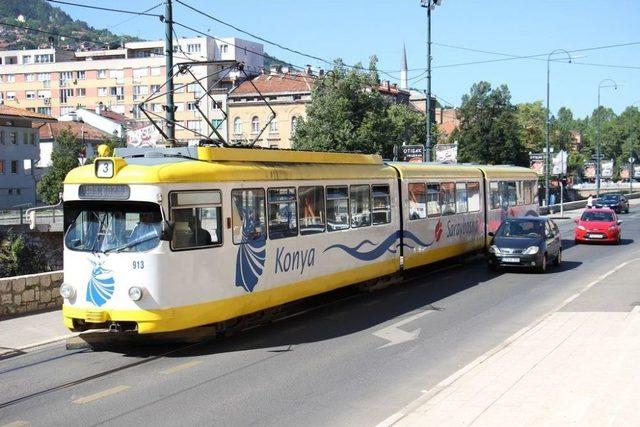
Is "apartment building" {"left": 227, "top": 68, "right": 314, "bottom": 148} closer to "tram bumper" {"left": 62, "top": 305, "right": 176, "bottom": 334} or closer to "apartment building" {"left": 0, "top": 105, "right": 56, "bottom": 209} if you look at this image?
"apartment building" {"left": 0, "top": 105, "right": 56, "bottom": 209}

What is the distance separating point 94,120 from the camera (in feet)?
304

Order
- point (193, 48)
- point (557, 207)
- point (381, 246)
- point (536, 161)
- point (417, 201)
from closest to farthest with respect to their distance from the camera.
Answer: point (381, 246)
point (417, 201)
point (536, 161)
point (557, 207)
point (193, 48)

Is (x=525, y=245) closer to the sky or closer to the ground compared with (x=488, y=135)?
closer to the ground

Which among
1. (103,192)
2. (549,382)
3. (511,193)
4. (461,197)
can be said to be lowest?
(549,382)

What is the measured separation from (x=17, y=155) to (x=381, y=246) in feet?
188

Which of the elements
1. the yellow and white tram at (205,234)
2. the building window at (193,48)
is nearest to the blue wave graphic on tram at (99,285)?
the yellow and white tram at (205,234)

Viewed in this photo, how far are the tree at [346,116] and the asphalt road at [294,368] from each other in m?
25.7

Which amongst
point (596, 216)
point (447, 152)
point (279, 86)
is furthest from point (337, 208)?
point (279, 86)

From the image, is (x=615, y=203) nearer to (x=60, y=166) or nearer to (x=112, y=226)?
(x=60, y=166)

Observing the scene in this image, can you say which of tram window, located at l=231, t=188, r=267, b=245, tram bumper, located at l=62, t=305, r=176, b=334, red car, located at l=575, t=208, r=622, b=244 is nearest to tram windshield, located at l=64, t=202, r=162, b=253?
tram bumper, located at l=62, t=305, r=176, b=334

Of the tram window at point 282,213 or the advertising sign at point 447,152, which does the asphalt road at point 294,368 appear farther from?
the advertising sign at point 447,152

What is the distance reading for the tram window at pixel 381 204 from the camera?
16312 millimetres

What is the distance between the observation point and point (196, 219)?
35.7 feet

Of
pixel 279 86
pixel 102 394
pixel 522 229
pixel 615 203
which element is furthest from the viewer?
pixel 279 86
